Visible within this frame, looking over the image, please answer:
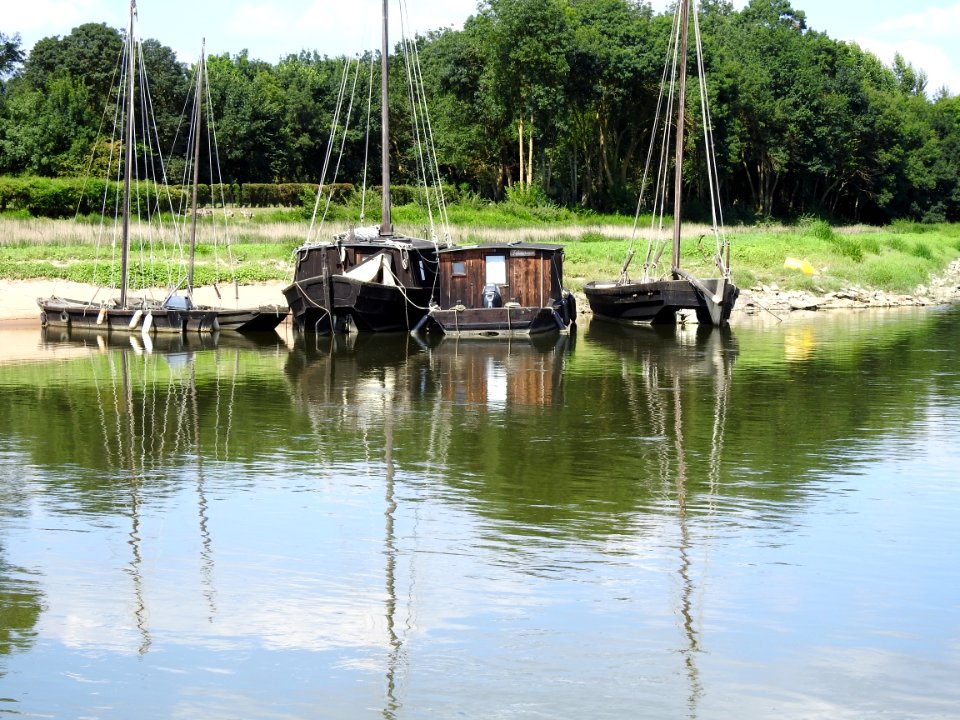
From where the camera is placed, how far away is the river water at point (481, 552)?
9.58 m

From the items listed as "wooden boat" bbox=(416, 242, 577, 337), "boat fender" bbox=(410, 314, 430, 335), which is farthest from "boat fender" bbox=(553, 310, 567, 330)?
"boat fender" bbox=(410, 314, 430, 335)

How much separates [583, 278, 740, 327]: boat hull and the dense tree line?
3394 cm

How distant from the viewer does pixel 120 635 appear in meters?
10.7

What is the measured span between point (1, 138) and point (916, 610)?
67.3 meters

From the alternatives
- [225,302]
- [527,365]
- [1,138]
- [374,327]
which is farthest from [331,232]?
[527,365]

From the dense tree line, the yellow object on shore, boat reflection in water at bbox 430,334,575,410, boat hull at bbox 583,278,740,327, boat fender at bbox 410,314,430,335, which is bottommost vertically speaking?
boat reflection in water at bbox 430,334,575,410

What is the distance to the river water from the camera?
958 centimetres

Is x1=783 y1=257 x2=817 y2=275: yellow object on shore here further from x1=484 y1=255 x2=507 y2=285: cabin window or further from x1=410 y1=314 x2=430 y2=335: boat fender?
x1=410 y1=314 x2=430 y2=335: boat fender

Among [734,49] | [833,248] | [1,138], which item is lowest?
[833,248]

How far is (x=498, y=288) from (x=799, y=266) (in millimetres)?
19359

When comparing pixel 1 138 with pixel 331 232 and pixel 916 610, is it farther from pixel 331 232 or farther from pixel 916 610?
pixel 916 610

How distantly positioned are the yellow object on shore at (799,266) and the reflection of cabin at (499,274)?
1741 cm

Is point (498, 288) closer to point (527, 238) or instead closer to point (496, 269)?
point (496, 269)

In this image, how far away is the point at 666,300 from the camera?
136 feet
